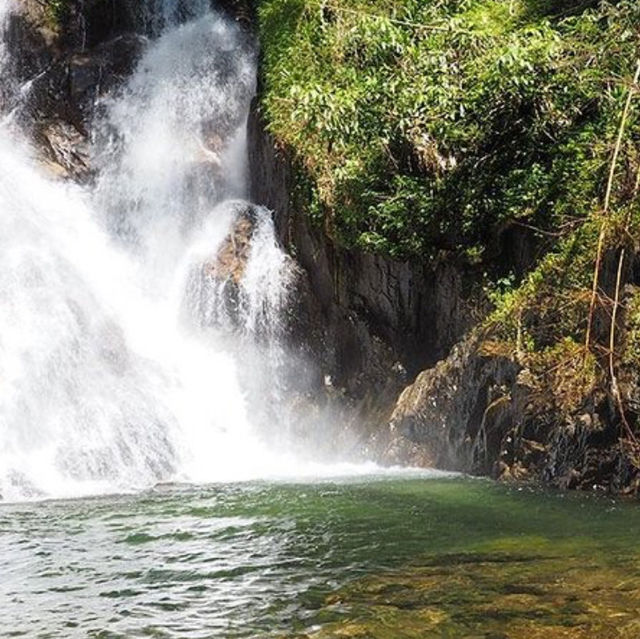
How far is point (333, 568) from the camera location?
5.76 meters

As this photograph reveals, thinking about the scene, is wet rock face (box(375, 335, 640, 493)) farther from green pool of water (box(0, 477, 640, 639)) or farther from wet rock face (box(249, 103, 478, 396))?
wet rock face (box(249, 103, 478, 396))

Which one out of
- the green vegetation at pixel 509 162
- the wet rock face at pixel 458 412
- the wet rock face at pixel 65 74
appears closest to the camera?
the green vegetation at pixel 509 162

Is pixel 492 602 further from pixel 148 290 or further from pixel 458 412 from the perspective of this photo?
pixel 148 290

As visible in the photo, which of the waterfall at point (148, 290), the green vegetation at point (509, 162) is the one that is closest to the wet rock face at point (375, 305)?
the green vegetation at point (509, 162)

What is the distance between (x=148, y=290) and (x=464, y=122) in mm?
9765

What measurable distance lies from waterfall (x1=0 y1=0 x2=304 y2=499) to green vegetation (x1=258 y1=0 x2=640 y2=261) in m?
4.30

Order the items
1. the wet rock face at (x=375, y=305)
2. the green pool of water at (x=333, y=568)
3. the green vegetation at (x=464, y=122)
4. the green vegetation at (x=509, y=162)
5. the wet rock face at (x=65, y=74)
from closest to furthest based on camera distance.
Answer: the green pool of water at (x=333, y=568) → the green vegetation at (x=509, y=162) → the green vegetation at (x=464, y=122) → the wet rock face at (x=375, y=305) → the wet rock face at (x=65, y=74)

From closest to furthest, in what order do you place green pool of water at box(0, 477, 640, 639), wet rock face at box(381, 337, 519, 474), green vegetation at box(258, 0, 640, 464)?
green pool of water at box(0, 477, 640, 639) → green vegetation at box(258, 0, 640, 464) → wet rock face at box(381, 337, 519, 474)

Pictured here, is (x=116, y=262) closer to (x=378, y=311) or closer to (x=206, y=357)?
(x=206, y=357)

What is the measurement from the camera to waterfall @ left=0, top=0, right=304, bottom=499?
44.8ft

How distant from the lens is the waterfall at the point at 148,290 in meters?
13.7

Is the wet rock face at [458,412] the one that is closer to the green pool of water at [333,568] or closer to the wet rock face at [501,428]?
the wet rock face at [501,428]

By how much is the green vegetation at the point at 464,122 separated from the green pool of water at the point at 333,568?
17.1ft

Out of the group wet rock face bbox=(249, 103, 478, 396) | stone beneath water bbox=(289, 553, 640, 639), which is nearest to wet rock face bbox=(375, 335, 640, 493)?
wet rock face bbox=(249, 103, 478, 396)
